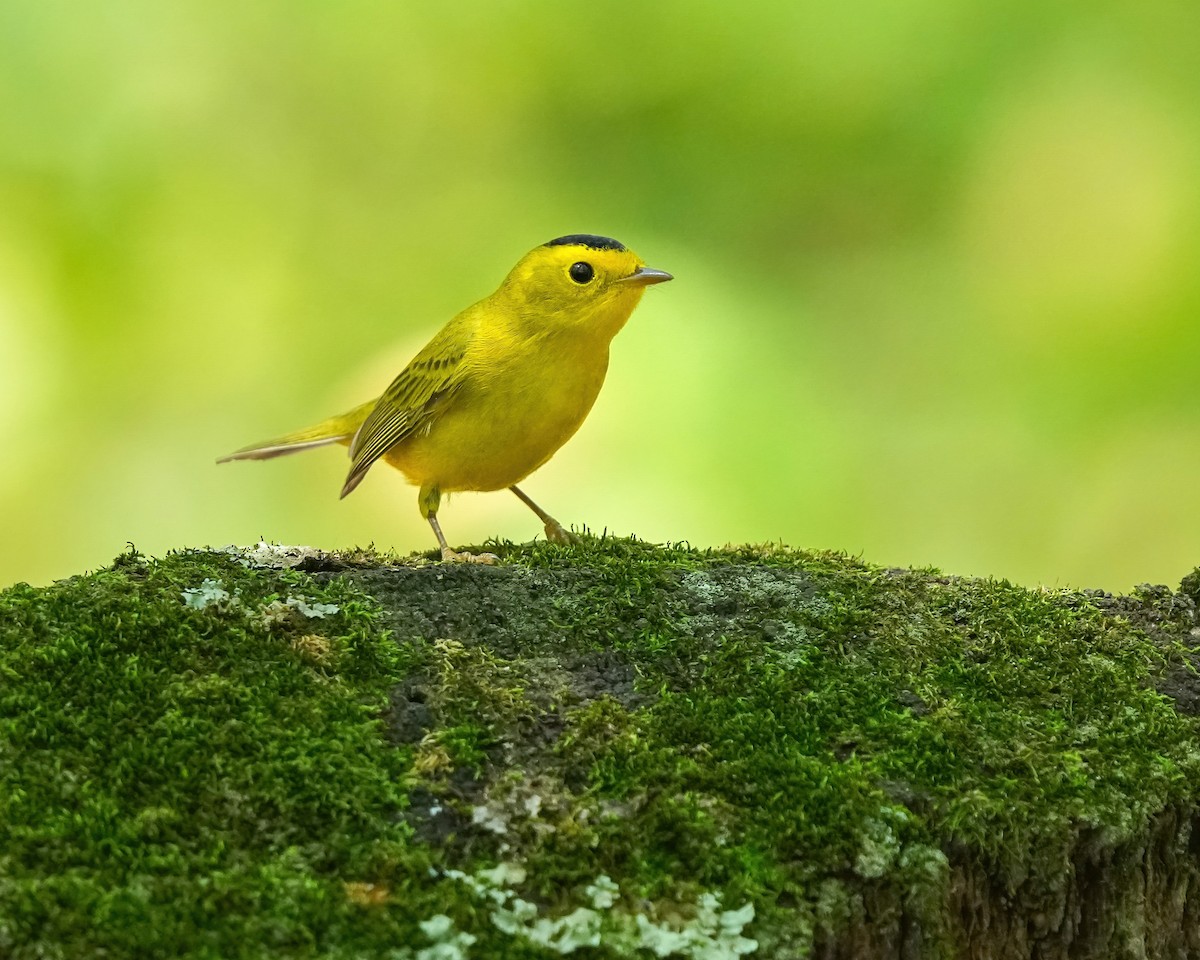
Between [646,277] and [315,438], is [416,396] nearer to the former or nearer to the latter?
[646,277]

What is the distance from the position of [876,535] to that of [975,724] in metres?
4.28

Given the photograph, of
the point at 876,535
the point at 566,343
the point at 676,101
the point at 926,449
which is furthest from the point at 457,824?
the point at 676,101

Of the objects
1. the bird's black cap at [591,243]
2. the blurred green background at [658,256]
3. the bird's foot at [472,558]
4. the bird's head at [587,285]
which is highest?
the blurred green background at [658,256]

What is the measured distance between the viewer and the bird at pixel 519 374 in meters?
4.57

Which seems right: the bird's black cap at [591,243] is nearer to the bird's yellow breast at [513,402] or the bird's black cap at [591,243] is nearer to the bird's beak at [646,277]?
the bird's beak at [646,277]

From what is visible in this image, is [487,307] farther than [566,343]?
Yes

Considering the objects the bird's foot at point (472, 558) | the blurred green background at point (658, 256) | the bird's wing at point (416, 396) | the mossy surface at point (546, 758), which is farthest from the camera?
the blurred green background at point (658, 256)

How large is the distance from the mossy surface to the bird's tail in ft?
8.56

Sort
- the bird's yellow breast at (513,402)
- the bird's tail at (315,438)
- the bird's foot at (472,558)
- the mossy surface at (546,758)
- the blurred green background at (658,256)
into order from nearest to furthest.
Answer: the mossy surface at (546,758) < the bird's foot at (472,558) < the bird's yellow breast at (513,402) < the bird's tail at (315,438) < the blurred green background at (658,256)

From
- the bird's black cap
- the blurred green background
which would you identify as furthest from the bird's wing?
the blurred green background

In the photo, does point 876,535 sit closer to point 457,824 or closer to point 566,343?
point 566,343

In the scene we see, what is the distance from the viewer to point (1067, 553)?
696cm

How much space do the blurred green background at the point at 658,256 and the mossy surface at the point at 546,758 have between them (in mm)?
3677

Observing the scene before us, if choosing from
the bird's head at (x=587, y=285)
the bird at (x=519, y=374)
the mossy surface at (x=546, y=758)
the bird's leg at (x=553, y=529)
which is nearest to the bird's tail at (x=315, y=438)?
the bird at (x=519, y=374)
